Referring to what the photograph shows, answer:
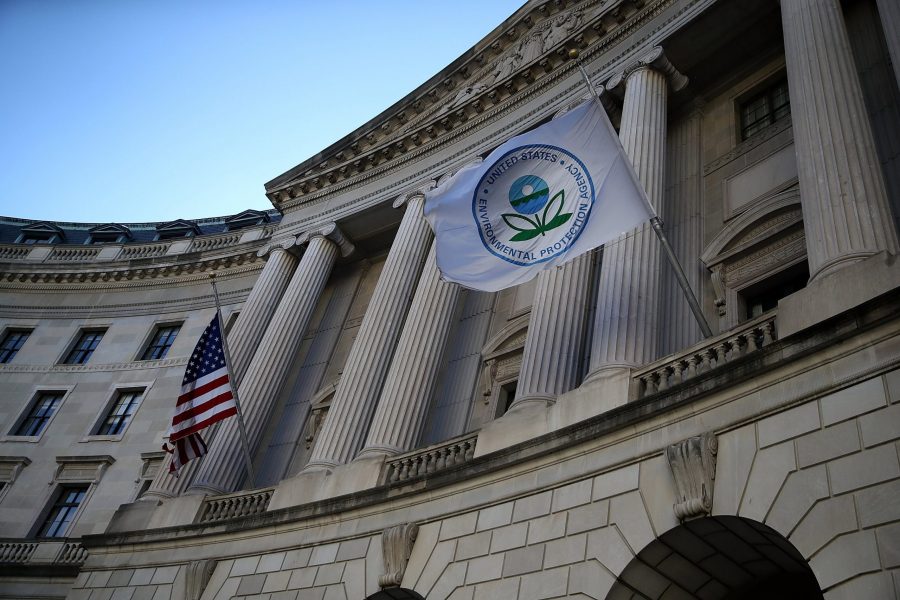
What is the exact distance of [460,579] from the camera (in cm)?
1397

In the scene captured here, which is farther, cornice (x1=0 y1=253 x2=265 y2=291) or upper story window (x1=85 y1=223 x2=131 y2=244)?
upper story window (x1=85 y1=223 x2=131 y2=244)

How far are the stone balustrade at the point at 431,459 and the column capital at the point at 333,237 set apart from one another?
1228 cm

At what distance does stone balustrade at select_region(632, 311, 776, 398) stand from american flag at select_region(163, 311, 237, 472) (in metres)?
10.8

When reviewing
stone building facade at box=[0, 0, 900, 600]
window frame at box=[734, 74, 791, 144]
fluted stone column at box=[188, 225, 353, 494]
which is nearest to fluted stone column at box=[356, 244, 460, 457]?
stone building facade at box=[0, 0, 900, 600]

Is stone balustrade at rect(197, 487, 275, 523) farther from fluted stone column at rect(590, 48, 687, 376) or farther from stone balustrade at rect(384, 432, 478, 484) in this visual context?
fluted stone column at rect(590, 48, 687, 376)

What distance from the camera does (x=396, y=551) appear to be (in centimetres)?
1554

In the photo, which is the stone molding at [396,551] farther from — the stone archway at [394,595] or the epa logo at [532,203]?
the epa logo at [532,203]

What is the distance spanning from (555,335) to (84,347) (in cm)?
2661

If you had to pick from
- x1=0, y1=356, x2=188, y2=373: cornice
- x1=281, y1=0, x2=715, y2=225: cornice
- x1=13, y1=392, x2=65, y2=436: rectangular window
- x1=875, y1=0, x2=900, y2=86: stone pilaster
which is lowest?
x1=875, y1=0, x2=900, y2=86: stone pilaster

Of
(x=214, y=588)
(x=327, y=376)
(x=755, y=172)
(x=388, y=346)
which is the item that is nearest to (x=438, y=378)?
(x=388, y=346)

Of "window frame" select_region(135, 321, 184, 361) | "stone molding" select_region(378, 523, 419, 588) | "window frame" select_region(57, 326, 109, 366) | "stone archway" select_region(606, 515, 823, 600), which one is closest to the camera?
"stone archway" select_region(606, 515, 823, 600)

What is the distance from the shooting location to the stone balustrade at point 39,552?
2641cm

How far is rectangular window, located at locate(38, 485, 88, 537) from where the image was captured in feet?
96.0

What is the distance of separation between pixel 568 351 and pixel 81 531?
20.6 meters
